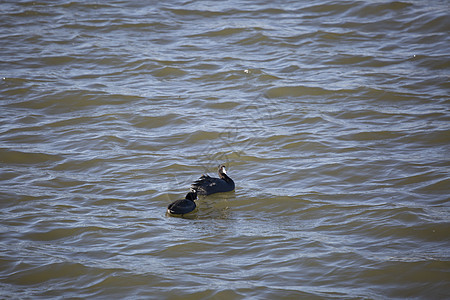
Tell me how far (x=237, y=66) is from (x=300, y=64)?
4.73 feet

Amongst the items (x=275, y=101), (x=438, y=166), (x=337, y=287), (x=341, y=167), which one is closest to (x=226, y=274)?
(x=337, y=287)

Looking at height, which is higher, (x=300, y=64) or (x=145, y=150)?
(x=300, y=64)

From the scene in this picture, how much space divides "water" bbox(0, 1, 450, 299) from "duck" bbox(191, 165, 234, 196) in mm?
141

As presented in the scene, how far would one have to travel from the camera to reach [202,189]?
7.96m

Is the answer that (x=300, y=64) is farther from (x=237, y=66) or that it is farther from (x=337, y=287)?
(x=337, y=287)

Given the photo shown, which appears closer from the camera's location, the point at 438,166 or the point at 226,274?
the point at 226,274

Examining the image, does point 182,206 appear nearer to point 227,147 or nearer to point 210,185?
point 210,185

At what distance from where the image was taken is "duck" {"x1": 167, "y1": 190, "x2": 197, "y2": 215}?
7367 mm

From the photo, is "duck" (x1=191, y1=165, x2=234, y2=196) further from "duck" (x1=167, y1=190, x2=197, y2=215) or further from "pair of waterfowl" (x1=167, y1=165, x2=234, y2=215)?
"duck" (x1=167, y1=190, x2=197, y2=215)

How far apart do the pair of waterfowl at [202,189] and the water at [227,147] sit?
0.16 m

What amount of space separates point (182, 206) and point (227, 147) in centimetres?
238

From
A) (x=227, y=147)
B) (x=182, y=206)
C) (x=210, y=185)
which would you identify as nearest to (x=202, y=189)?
(x=210, y=185)

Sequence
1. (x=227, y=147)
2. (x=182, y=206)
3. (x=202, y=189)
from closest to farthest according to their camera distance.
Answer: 1. (x=182, y=206)
2. (x=202, y=189)
3. (x=227, y=147)

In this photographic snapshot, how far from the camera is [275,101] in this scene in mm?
11109
